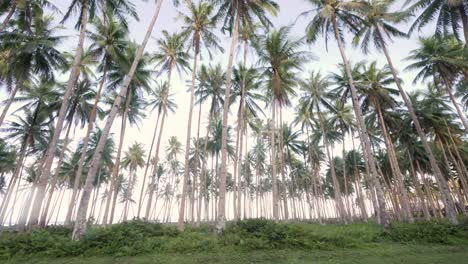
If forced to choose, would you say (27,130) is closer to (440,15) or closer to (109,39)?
(109,39)

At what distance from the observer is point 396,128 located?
83.5 ft

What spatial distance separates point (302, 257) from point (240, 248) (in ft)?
7.32

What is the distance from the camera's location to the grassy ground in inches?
273

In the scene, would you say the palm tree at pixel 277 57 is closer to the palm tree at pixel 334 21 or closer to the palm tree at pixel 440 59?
the palm tree at pixel 334 21

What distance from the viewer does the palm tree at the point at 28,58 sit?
16.4 meters

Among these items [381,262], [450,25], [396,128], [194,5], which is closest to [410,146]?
[396,128]

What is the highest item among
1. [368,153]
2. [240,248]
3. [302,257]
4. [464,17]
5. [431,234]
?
[464,17]

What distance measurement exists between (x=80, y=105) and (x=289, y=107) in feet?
68.4

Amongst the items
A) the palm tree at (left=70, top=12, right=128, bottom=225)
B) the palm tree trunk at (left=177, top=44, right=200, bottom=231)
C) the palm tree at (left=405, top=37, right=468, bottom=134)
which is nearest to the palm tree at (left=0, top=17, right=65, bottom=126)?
the palm tree at (left=70, top=12, right=128, bottom=225)

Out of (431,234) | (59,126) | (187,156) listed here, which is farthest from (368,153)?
(59,126)

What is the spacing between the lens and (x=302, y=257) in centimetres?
746

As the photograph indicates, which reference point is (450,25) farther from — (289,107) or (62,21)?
(62,21)

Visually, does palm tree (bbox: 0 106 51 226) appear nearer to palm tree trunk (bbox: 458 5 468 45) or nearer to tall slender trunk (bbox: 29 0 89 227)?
tall slender trunk (bbox: 29 0 89 227)

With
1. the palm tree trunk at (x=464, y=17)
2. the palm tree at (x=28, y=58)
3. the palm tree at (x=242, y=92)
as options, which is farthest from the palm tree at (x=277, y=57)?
the palm tree at (x=28, y=58)
